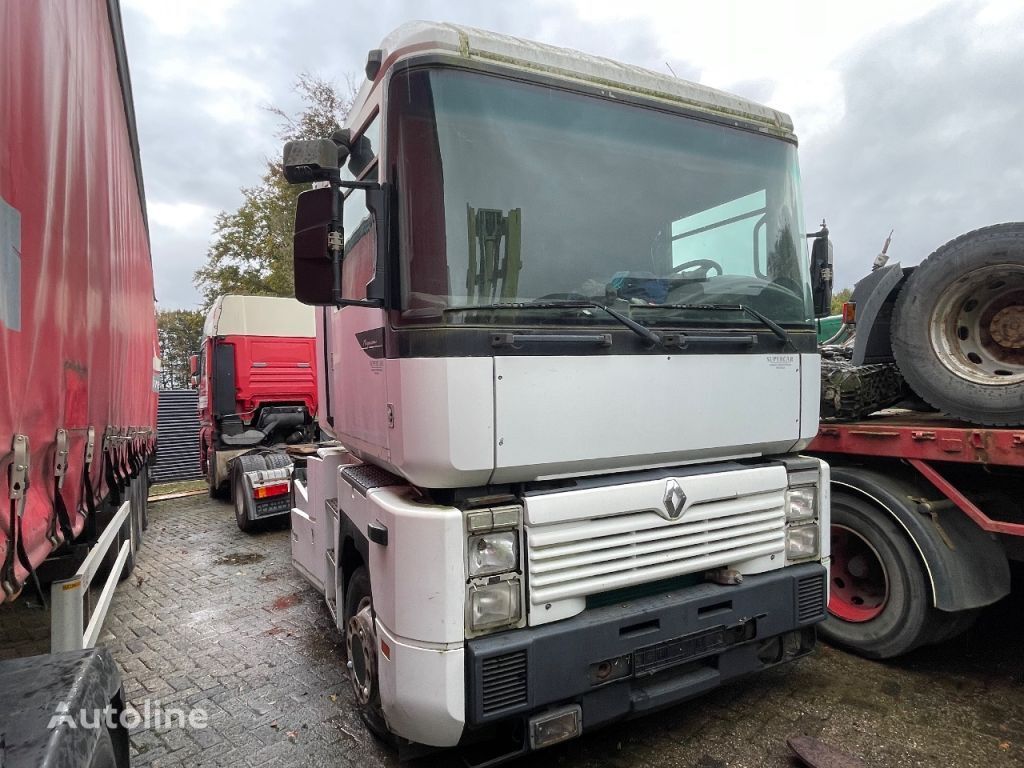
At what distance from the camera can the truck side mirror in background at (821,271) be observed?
3.33 m

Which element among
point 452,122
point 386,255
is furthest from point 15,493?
point 452,122

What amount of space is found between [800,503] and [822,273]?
128cm

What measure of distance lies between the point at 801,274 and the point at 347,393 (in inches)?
98.6

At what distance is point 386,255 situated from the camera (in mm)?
2393

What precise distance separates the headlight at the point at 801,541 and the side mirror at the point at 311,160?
2728mm

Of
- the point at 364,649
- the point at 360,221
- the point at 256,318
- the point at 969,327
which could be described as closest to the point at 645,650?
the point at 364,649

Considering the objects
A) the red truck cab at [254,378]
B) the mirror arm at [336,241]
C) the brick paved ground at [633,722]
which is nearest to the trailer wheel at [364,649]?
the brick paved ground at [633,722]

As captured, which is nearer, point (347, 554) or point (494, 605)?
point (494, 605)

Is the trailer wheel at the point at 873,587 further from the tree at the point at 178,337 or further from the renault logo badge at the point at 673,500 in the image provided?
the tree at the point at 178,337

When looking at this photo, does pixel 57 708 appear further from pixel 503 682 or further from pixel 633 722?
pixel 633 722

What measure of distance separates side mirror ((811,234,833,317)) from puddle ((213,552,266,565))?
5712 mm

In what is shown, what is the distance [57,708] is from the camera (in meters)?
1.40

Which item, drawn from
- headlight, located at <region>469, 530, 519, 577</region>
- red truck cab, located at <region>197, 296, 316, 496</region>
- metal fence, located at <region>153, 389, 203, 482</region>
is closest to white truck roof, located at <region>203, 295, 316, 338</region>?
red truck cab, located at <region>197, 296, 316, 496</region>

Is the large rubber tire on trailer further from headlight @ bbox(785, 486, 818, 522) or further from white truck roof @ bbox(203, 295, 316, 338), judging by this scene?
white truck roof @ bbox(203, 295, 316, 338)
